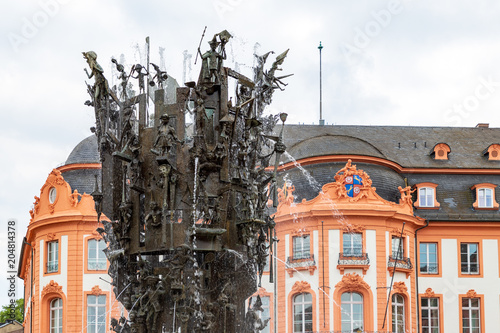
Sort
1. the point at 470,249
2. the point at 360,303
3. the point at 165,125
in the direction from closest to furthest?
the point at 165,125 → the point at 360,303 → the point at 470,249

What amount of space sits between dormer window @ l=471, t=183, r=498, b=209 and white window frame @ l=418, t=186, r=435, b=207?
2203 millimetres

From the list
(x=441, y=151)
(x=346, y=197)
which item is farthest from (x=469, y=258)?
(x=346, y=197)

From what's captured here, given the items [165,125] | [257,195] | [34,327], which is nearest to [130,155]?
[165,125]

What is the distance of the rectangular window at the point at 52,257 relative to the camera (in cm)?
5516

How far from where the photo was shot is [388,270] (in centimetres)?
5309

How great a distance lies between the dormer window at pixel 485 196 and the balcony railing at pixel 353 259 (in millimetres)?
7869

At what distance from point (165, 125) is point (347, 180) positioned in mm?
33638

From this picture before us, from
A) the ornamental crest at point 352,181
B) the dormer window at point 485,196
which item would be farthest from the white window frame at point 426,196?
the ornamental crest at point 352,181

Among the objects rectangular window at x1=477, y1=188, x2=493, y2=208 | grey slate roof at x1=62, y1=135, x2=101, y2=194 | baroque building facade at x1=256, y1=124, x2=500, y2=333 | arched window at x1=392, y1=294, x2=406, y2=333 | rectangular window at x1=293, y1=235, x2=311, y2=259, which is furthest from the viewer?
rectangular window at x1=477, y1=188, x2=493, y2=208

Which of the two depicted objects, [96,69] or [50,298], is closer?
[96,69]

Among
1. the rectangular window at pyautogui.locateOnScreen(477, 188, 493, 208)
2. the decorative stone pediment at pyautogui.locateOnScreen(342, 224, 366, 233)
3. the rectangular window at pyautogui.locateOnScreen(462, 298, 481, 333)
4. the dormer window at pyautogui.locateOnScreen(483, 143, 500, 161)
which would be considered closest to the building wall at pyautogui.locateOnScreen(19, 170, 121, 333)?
the decorative stone pediment at pyautogui.locateOnScreen(342, 224, 366, 233)

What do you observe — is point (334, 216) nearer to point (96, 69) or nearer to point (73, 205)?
point (73, 205)

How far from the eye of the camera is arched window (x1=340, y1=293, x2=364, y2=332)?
52125mm

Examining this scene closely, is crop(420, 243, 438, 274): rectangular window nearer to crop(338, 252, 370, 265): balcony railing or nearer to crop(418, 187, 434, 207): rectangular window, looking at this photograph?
crop(418, 187, 434, 207): rectangular window
